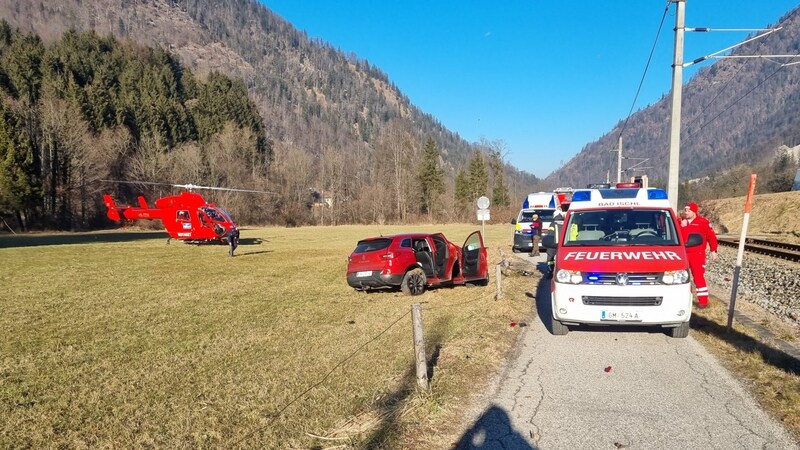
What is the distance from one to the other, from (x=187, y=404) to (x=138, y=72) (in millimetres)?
90275

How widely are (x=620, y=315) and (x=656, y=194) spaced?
2.83m

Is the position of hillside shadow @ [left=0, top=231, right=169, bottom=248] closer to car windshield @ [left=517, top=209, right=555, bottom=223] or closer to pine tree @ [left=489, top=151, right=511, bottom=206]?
car windshield @ [left=517, top=209, right=555, bottom=223]

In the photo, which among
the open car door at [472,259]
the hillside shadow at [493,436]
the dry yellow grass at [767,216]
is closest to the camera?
the hillside shadow at [493,436]

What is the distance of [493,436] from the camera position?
4562mm

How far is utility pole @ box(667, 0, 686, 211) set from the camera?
12.8 m

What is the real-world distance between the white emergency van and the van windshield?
1496 centimetres

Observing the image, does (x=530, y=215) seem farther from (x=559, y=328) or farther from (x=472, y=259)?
(x=559, y=328)

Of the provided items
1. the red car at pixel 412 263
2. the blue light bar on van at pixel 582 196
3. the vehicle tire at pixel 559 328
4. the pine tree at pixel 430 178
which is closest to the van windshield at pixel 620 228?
the blue light bar on van at pixel 582 196

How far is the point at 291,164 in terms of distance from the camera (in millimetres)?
86750

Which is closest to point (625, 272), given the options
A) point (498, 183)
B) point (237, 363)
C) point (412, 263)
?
point (237, 363)

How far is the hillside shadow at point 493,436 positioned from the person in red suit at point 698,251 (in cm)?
551

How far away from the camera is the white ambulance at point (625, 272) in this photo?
23.0 feet

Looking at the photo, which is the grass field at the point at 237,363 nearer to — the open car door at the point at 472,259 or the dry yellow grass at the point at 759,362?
the open car door at the point at 472,259

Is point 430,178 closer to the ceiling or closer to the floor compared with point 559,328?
closer to the ceiling
